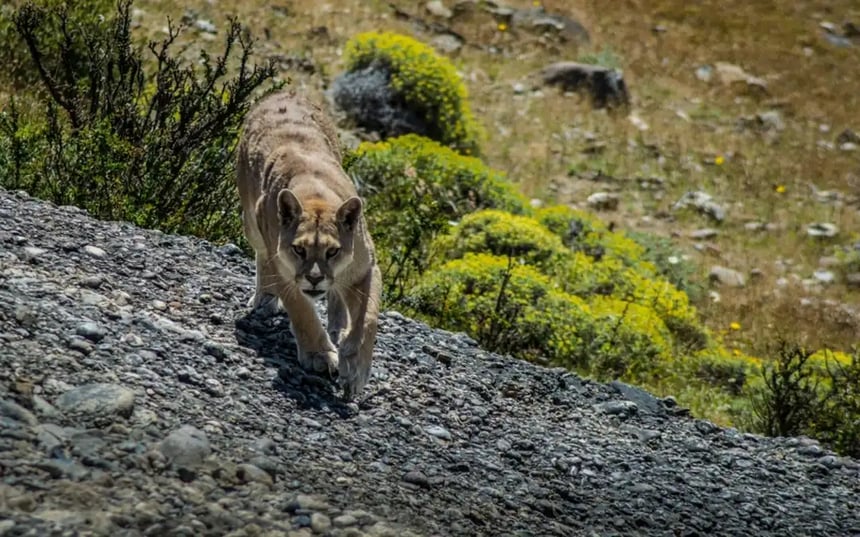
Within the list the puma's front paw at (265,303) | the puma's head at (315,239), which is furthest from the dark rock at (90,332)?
the puma's front paw at (265,303)

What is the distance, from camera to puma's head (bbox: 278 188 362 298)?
703 centimetres

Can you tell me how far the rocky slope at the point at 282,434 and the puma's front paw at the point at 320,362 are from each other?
0.31 ft

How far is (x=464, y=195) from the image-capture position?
1582 centimetres

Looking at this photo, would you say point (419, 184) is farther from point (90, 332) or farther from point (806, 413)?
point (90, 332)

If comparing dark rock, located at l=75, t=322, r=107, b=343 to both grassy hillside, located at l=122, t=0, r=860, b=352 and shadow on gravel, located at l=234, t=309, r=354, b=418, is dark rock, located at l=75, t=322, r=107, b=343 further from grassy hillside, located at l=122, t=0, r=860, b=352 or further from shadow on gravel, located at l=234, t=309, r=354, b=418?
grassy hillside, located at l=122, t=0, r=860, b=352

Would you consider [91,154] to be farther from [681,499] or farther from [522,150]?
[522,150]

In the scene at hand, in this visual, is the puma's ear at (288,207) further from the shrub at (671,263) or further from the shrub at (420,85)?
the shrub at (420,85)

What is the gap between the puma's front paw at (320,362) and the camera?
729cm

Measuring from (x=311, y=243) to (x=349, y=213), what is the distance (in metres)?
0.36

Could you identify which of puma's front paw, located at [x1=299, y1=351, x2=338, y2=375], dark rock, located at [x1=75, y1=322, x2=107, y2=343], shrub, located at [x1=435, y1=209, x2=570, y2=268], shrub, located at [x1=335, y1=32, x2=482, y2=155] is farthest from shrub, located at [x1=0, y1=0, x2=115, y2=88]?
dark rock, located at [x1=75, y1=322, x2=107, y2=343]

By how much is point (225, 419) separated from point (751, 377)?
25.4ft

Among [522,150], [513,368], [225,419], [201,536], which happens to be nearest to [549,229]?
[522,150]

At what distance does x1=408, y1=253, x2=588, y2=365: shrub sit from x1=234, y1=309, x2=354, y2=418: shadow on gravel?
314 cm

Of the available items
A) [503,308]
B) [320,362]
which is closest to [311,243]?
[320,362]
